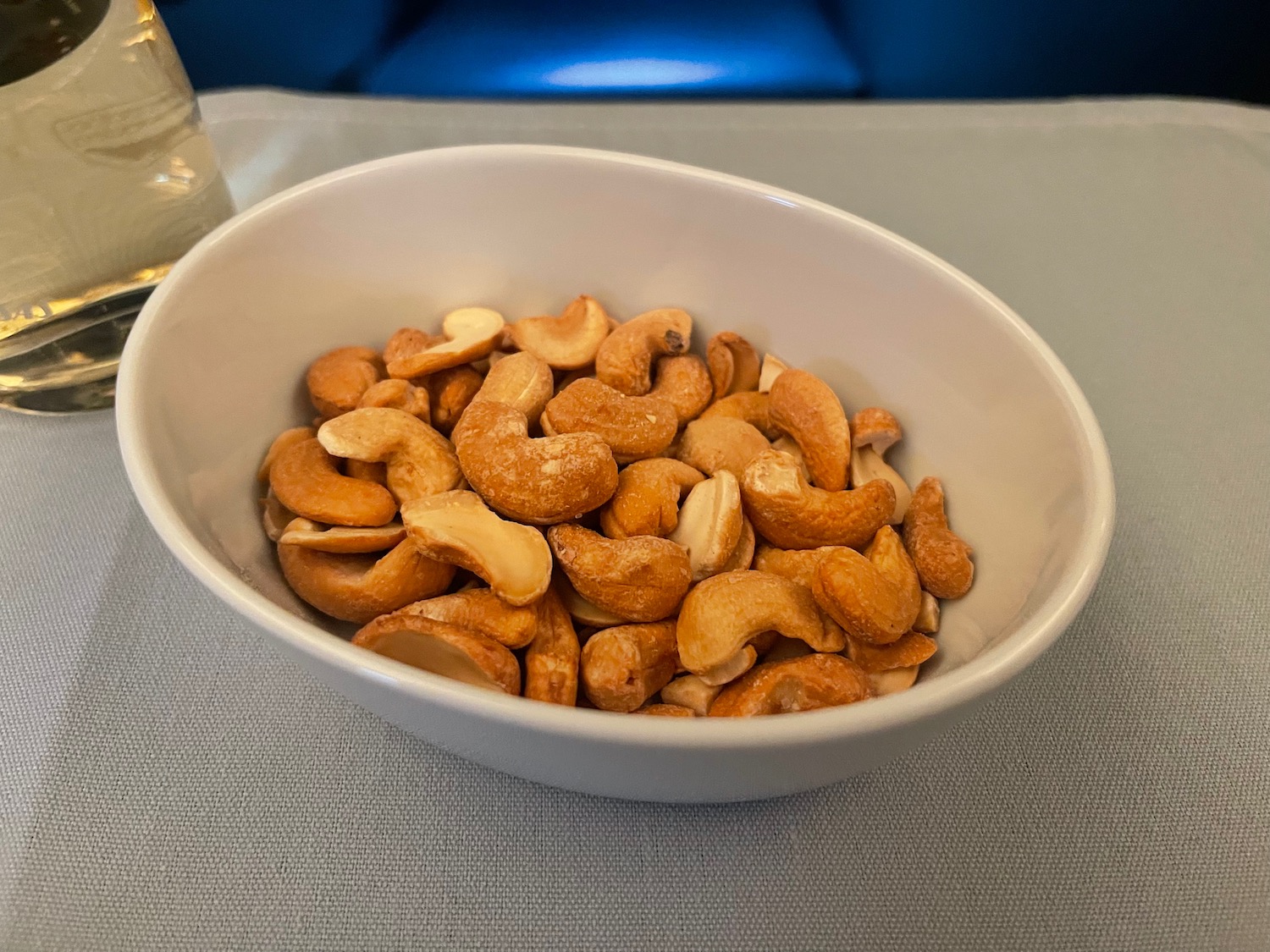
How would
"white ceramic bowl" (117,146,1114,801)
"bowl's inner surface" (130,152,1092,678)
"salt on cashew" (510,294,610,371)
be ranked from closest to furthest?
1. "white ceramic bowl" (117,146,1114,801)
2. "bowl's inner surface" (130,152,1092,678)
3. "salt on cashew" (510,294,610,371)

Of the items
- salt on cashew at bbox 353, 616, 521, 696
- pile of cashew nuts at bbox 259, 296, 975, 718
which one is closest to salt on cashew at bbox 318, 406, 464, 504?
pile of cashew nuts at bbox 259, 296, 975, 718

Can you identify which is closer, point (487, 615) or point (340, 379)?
point (487, 615)

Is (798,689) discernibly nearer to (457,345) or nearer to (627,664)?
(627,664)

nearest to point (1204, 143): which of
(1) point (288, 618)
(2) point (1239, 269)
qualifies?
(2) point (1239, 269)

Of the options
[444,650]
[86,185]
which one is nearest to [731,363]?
[444,650]

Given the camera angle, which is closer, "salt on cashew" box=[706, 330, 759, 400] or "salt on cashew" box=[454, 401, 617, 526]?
"salt on cashew" box=[454, 401, 617, 526]

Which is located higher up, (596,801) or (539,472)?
(539,472)

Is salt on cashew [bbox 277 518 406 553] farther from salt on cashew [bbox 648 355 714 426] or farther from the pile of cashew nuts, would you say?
salt on cashew [bbox 648 355 714 426]

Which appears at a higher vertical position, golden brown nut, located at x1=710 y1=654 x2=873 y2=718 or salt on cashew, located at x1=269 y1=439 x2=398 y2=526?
salt on cashew, located at x1=269 y1=439 x2=398 y2=526
